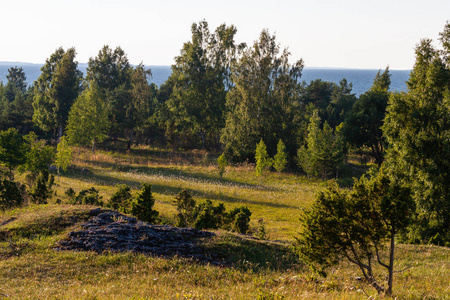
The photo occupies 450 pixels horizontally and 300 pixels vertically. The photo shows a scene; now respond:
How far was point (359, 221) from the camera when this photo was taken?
30.5 ft

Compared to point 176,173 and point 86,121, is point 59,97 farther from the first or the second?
point 176,173

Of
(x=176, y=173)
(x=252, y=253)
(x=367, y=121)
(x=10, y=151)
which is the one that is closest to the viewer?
(x=252, y=253)

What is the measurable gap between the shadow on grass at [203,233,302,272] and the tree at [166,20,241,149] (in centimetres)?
4526

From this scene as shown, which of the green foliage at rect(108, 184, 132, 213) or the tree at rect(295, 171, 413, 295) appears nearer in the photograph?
the tree at rect(295, 171, 413, 295)

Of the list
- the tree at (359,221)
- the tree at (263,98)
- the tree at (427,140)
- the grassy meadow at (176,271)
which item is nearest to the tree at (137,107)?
the tree at (263,98)

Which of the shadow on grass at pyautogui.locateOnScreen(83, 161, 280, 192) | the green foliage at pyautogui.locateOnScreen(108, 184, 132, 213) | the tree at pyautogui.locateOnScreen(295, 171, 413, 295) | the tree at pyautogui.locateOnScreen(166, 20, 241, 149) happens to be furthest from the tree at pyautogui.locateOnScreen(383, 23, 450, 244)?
the tree at pyautogui.locateOnScreen(166, 20, 241, 149)

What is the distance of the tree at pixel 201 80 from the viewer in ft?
196

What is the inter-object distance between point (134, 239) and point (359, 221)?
8.91m

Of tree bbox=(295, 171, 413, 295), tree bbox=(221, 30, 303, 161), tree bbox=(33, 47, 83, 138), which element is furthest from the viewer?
tree bbox=(33, 47, 83, 138)

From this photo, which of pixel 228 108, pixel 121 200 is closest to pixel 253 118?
pixel 228 108

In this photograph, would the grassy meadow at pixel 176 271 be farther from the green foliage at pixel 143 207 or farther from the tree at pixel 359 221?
the green foliage at pixel 143 207

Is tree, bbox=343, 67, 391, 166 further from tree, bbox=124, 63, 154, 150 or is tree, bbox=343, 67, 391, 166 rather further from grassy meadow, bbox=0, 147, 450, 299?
A: tree, bbox=124, 63, 154, 150

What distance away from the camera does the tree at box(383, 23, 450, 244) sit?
20750 mm

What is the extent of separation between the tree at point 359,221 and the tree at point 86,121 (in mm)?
48697
